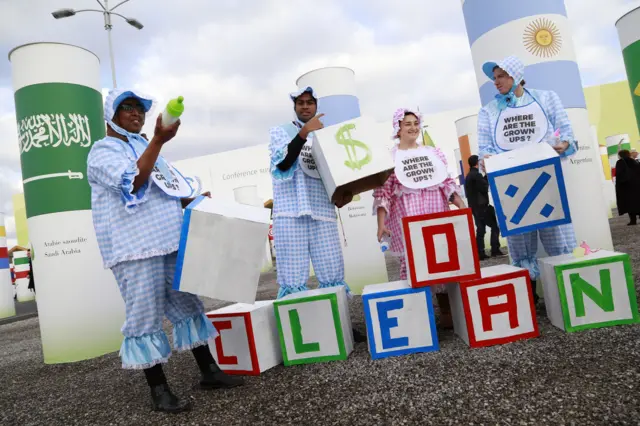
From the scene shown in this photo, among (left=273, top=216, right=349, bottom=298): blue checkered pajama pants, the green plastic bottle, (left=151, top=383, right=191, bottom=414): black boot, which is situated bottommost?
(left=151, top=383, right=191, bottom=414): black boot

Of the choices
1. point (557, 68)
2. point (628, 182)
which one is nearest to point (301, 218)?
point (557, 68)

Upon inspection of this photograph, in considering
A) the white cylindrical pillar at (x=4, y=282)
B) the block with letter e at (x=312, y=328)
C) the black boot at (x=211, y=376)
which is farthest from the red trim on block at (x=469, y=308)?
the white cylindrical pillar at (x=4, y=282)

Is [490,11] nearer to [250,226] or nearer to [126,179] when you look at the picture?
[250,226]

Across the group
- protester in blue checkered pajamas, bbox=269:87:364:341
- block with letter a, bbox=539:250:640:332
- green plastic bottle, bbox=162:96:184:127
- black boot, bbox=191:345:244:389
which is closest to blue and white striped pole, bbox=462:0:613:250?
block with letter a, bbox=539:250:640:332

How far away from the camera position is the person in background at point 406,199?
9.30 feet

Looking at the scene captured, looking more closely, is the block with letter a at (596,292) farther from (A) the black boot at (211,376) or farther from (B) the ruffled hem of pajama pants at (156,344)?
(B) the ruffled hem of pajama pants at (156,344)

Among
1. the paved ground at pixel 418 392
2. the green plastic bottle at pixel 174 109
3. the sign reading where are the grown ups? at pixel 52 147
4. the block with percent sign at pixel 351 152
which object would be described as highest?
the sign reading where are the grown ups? at pixel 52 147

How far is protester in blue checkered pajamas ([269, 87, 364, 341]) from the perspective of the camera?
2.72 meters

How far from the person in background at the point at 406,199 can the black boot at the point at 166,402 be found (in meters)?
1.49

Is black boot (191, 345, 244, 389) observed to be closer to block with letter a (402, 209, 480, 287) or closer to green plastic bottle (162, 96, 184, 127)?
block with letter a (402, 209, 480, 287)

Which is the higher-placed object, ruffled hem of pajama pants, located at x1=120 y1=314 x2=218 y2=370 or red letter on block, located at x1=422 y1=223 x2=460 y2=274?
red letter on block, located at x1=422 y1=223 x2=460 y2=274

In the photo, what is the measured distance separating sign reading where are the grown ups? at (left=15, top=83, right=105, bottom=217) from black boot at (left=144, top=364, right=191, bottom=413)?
2232 mm

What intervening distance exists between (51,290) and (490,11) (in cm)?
427

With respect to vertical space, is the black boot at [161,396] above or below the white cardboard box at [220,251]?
below
